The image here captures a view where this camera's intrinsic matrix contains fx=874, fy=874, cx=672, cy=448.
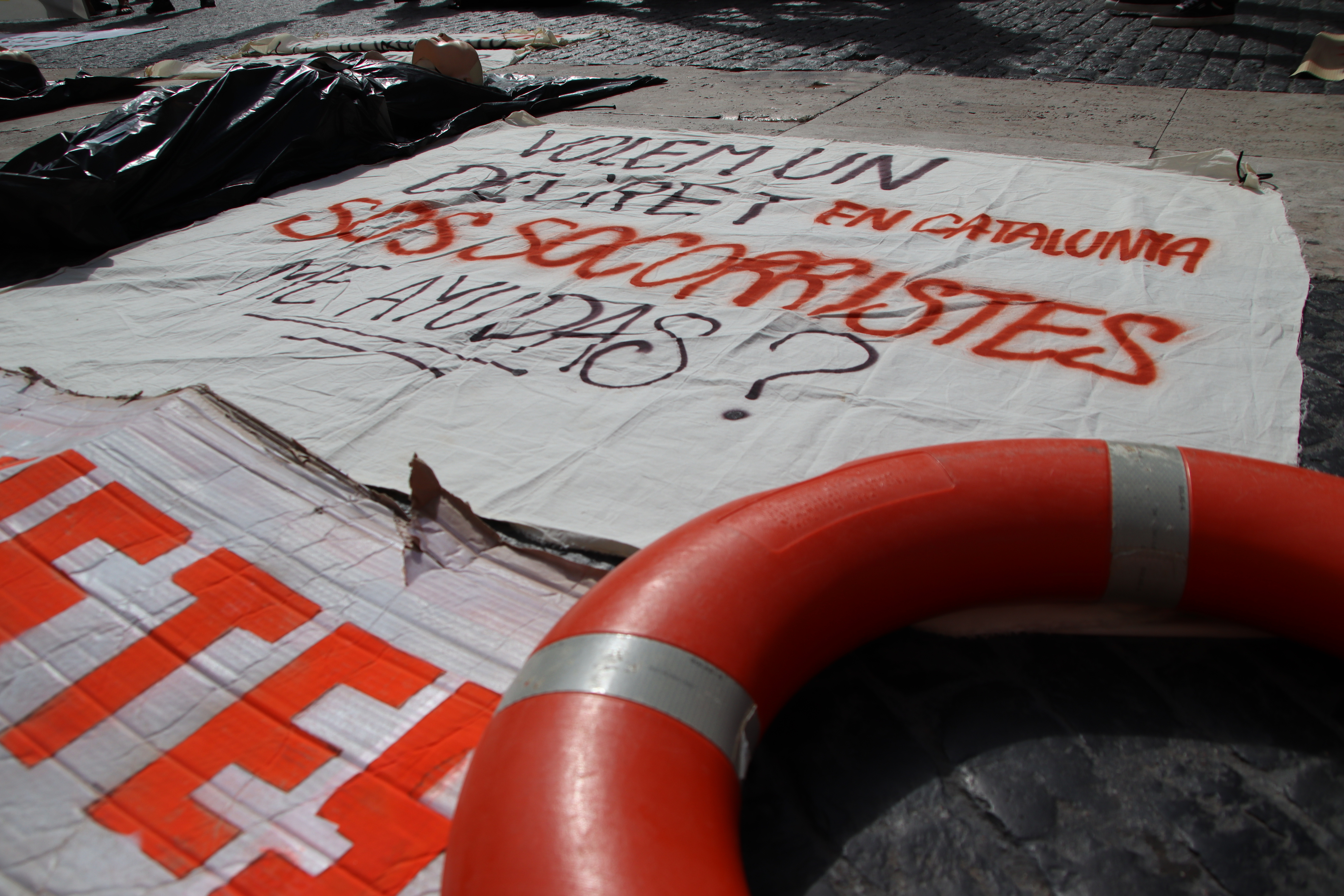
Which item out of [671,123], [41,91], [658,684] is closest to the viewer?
[658,684]

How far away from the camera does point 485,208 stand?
3.31 m

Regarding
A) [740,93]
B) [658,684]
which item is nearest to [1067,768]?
[658,684]

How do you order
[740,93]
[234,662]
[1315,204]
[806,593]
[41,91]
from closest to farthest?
[806,593] → [234,662] → [1315,204] → [740,93] → [41,91]

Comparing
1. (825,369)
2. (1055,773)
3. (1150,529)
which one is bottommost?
(1055,773)

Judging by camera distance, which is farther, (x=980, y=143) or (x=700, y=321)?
(x=980, y=143)

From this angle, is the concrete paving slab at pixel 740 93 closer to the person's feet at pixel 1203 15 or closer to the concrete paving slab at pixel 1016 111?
the concrete paving slab at pixel 1016 111

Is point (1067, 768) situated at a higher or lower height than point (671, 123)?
lower

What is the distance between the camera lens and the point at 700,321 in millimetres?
2332

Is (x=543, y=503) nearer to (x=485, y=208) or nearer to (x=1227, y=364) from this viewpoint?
(x=1227, y=364)

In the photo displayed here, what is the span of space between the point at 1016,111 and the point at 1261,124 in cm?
107

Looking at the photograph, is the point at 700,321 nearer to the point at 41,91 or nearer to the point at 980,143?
the point at 980,143

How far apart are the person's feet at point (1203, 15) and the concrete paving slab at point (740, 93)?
9.31ft

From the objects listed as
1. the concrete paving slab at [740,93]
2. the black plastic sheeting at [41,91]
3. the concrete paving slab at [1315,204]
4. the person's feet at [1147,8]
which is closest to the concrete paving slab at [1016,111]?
the concrete paving slab at [740,93]

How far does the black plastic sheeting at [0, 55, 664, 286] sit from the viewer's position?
10.5 feet
